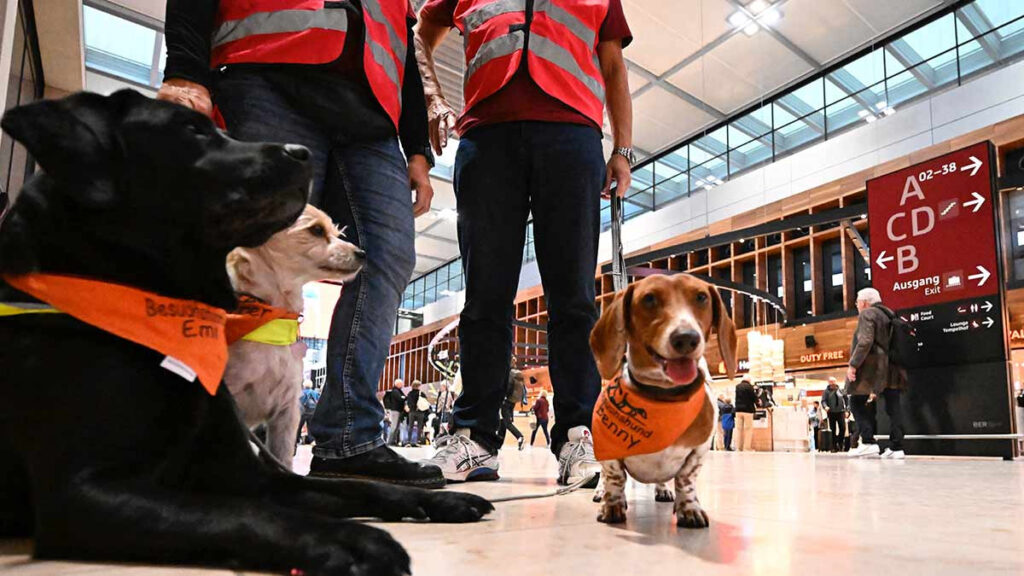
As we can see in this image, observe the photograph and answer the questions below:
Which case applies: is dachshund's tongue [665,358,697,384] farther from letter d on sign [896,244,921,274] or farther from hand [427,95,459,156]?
letter d on sign [896,244,921,274]

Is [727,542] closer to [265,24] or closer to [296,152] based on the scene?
[296,152]

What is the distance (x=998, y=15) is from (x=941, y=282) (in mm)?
6502

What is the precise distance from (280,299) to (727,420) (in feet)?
40.5

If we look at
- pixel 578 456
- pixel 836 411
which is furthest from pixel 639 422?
pixel 836 411

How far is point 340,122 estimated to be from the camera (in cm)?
217

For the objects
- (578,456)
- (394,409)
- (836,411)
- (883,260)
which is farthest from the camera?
(394,409)

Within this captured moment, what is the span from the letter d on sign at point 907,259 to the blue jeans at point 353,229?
271 inches

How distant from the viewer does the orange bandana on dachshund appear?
170 centimetres

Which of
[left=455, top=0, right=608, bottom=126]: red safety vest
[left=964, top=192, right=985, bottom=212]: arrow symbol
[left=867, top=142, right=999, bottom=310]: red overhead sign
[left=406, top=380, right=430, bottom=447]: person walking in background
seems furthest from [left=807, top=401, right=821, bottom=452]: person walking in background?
[left=455, top=0, right=608, bottom=126]: red safety vest

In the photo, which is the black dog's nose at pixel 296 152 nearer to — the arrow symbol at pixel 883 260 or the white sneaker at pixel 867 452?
the white sneaker at pixel 867 452

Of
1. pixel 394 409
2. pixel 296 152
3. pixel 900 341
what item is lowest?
pixel 394 409

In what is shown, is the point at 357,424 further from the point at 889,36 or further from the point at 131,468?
the point at 889,36

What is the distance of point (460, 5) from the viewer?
9.59 ft

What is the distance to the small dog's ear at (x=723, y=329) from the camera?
1867mm
